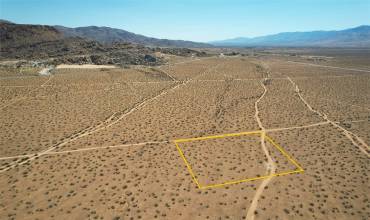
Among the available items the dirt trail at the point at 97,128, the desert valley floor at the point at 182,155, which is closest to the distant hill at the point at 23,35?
the desert valley floor at the point at 182,155

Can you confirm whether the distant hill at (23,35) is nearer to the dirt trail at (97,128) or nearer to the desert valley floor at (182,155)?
the desert valley floor at (182,155)

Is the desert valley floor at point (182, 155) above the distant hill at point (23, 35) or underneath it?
underneath

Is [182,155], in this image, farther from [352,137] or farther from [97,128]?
[352,137]

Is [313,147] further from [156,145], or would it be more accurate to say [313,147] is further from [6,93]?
[6,93]

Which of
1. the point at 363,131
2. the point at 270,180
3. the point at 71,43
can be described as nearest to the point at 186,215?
the point at 270,180

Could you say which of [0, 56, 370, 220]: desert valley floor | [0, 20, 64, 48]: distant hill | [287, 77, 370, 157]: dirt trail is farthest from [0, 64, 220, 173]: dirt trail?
[0, 20, 64, 48]: distant hill

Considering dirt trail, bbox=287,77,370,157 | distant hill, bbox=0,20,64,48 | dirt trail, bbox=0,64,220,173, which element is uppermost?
distant hill, bbox=0,20,64,48

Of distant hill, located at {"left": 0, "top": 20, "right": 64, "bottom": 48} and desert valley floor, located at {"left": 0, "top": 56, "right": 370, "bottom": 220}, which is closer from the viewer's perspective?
desert valley floor, located at {"left": 0, "top": 56, "right": 370, "bottom": 220}

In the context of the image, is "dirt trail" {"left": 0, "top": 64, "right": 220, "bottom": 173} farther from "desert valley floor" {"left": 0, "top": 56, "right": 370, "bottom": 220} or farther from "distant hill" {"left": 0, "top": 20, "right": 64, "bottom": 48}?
"distant hill" {"left": 0, "top": 20, "right": 64, "bottom": 48}
